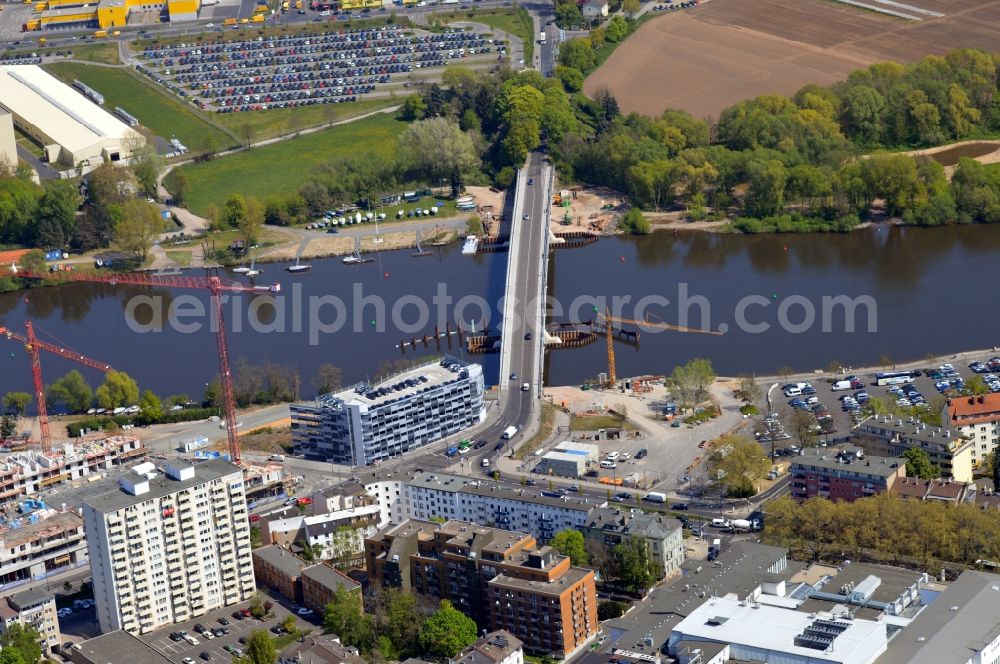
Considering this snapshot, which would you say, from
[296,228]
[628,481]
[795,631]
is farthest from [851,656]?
[296,228]

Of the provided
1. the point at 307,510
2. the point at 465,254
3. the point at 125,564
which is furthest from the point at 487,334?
the point at 125,564

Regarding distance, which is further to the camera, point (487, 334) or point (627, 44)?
point (627, 44)

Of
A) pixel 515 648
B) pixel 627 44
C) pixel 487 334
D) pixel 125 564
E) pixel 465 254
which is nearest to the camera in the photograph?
pixel 515 648

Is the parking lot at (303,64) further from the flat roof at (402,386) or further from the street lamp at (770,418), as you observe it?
the street lamp at (770,418)

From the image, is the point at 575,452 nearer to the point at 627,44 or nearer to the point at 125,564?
the point at 125,564

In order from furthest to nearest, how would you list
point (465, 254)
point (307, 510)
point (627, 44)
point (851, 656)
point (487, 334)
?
point (627, 44)
point (465, 254)
point (487, 334)
point (307, 510)
point (851, 656)

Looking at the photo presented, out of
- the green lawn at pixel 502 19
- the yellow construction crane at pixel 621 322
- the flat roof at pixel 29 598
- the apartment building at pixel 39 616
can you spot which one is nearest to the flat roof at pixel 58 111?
the green lawn at pixel 502 19
